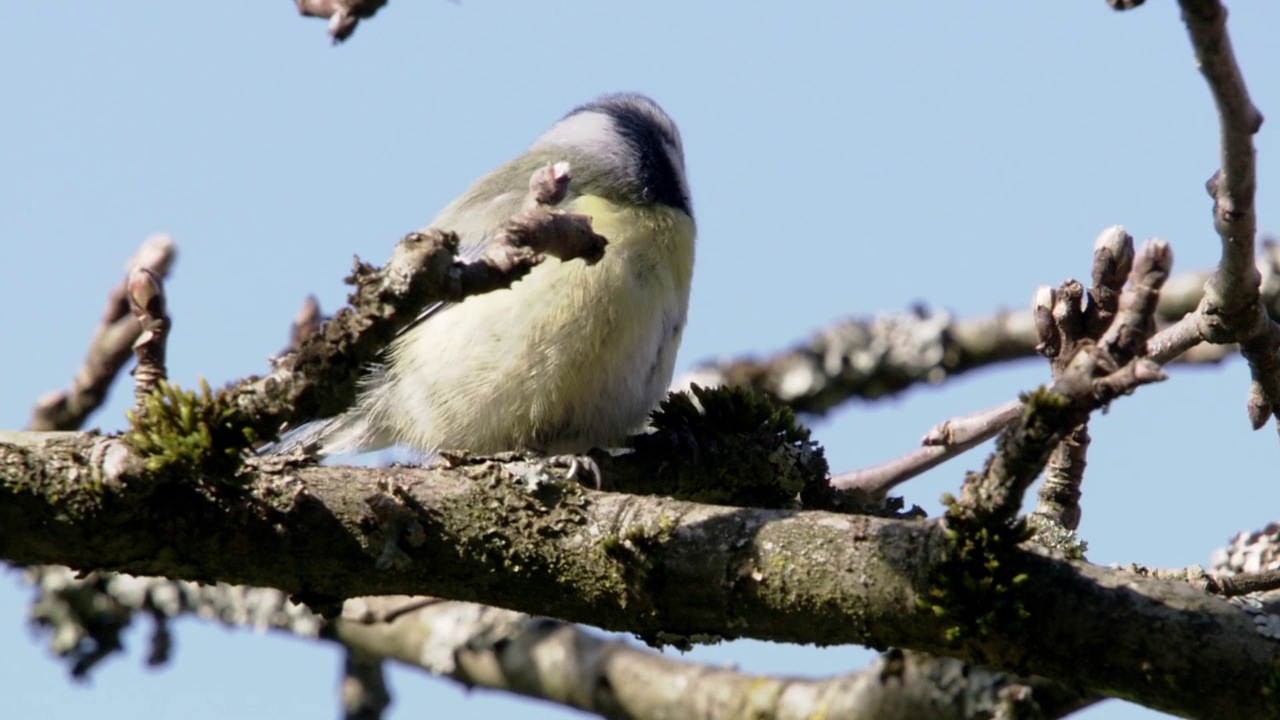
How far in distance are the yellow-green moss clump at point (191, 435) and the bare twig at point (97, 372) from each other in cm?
150

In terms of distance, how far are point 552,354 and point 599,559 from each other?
4.96 ft

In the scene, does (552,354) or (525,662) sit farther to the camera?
(525,662)

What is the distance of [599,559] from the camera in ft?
8.75

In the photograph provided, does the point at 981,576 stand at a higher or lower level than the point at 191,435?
lower

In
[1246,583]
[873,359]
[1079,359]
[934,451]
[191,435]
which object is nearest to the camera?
[1079,359]

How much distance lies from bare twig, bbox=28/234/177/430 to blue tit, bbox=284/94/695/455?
0.59 meters

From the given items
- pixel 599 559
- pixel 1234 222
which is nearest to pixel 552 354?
pixel 599 559

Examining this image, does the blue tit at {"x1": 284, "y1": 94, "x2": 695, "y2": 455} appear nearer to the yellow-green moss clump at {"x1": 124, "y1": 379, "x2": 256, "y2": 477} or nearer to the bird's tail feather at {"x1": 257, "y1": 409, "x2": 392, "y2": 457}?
the bird's tail feather at {"x1": 257, "y1": 409, "x2": 392, "y2": 457}

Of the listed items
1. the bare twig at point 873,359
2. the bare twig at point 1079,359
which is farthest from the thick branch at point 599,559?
the bare twig at point 873,359

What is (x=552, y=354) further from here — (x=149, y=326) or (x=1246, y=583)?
(x=1246, y=583)

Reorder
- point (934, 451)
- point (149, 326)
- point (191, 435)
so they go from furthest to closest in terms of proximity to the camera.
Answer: point (934, 451)
point (149, 326)
point (191, 435)

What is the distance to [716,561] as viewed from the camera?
2592 millimetres

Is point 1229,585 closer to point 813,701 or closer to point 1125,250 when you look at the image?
point 1125,250

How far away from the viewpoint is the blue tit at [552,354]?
411 cm
